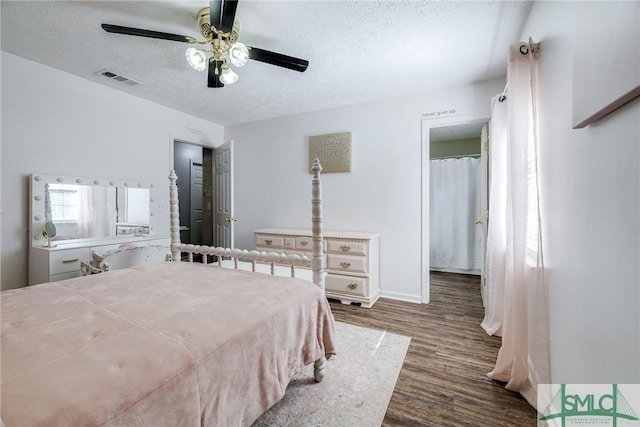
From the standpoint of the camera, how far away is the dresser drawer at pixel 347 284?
3031 millimetres

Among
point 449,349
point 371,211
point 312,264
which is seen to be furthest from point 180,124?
point 449,349

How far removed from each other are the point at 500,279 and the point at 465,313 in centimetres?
82

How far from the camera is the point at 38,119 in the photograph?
→ 255cm

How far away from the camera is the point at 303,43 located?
7.14 ft

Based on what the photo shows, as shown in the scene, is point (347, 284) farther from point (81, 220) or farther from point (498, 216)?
point (81, 220)

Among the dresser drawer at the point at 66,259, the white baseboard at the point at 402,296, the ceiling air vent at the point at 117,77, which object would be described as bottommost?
the white baseboard at the point at 402,296

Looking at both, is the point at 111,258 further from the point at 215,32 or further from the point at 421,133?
the point at 421,133

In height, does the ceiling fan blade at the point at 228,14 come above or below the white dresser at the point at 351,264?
above

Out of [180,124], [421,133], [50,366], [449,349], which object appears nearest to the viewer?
[50,366]

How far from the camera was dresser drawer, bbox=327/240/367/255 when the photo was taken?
3.02 metres

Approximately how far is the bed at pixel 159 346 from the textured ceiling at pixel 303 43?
3.93 ft

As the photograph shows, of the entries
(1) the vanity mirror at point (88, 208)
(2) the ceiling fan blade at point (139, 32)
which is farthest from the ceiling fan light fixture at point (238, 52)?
(1) the vanity mirror at point (88, 208)

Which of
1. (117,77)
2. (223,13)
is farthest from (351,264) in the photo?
(117,77)

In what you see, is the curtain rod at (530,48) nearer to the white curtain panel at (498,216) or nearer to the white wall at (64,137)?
the white curtain panel at (498,216)
